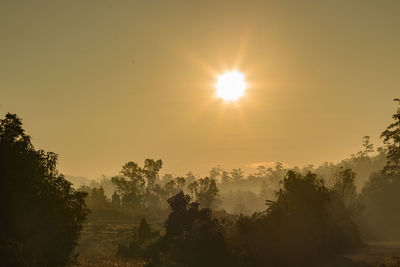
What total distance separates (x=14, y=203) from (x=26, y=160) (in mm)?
2557

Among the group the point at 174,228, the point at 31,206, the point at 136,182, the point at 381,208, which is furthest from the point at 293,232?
the point at 136,182

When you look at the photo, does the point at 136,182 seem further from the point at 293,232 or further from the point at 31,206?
the point at 31,206

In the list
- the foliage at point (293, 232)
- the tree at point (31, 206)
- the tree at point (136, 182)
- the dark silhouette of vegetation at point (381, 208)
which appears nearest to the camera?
the tree at point (31, 206)

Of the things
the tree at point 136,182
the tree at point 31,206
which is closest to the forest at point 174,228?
the tree at point 31,206

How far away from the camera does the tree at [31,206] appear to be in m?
19.0

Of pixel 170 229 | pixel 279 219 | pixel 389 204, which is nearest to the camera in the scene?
pixel 279 219

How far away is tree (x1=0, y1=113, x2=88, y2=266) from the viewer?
18953 millimetres

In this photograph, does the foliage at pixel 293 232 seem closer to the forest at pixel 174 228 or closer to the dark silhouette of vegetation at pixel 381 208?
the forest at pixel 174 228

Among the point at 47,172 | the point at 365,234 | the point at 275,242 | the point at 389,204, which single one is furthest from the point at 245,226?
the point at 389,204

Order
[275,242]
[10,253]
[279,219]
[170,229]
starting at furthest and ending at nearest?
1. [170,229]
2. [279,219]
3. [275,242]
4. [10,253]

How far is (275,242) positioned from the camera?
3247cm

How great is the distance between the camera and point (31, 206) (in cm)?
1977

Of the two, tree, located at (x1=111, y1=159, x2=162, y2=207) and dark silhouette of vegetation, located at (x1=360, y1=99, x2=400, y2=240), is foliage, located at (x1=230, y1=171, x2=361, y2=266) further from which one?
tree, located at (x1=111, y1=159, x2=162, y2=207)

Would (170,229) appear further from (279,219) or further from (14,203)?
(14,203)
